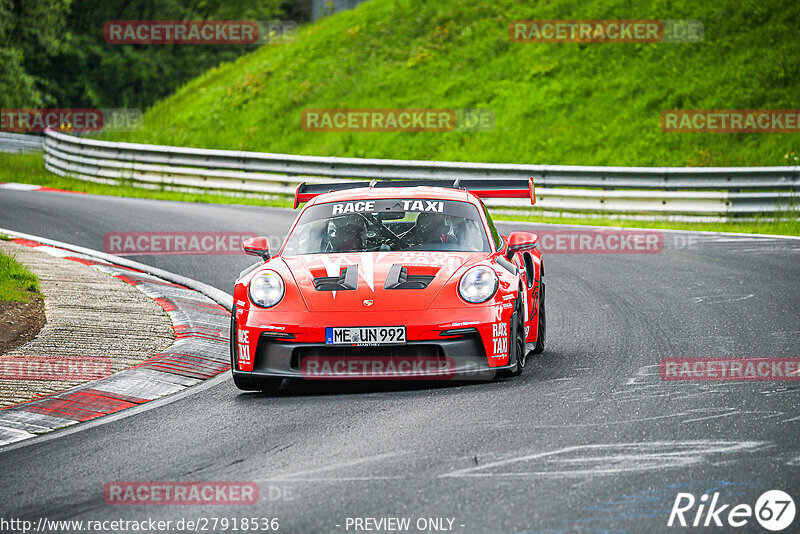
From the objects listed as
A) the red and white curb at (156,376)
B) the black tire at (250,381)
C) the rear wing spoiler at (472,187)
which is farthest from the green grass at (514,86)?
the black tire at (250,381)

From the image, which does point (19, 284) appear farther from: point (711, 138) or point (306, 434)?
point (711, 138)

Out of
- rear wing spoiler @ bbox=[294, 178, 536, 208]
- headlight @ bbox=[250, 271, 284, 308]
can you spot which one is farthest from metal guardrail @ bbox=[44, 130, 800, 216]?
headlight @ bbox=[250, 271, 284, 308]

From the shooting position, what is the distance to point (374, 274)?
24.2ft

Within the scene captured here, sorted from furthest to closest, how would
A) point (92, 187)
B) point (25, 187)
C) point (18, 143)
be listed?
1. point (18, 143)
2. point (92, 187)
3. point (25, 187)

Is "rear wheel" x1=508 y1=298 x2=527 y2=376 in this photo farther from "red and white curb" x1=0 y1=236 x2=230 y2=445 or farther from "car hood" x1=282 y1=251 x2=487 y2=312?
"red and white curb" x1=0 y1=236 x2=230 y2=445

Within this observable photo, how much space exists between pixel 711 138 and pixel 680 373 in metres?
17.0

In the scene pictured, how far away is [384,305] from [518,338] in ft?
3.34

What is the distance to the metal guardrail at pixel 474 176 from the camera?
60.3 feet

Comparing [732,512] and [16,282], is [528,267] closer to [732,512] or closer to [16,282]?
[732,512]

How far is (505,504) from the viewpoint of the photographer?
15.4 ft

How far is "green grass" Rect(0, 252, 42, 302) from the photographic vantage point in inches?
402

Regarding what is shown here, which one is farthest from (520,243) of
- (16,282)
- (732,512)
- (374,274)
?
(16,282)

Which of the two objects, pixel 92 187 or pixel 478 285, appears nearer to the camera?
pixel 478 285

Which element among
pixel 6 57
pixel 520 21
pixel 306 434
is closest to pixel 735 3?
pixel 520 21
